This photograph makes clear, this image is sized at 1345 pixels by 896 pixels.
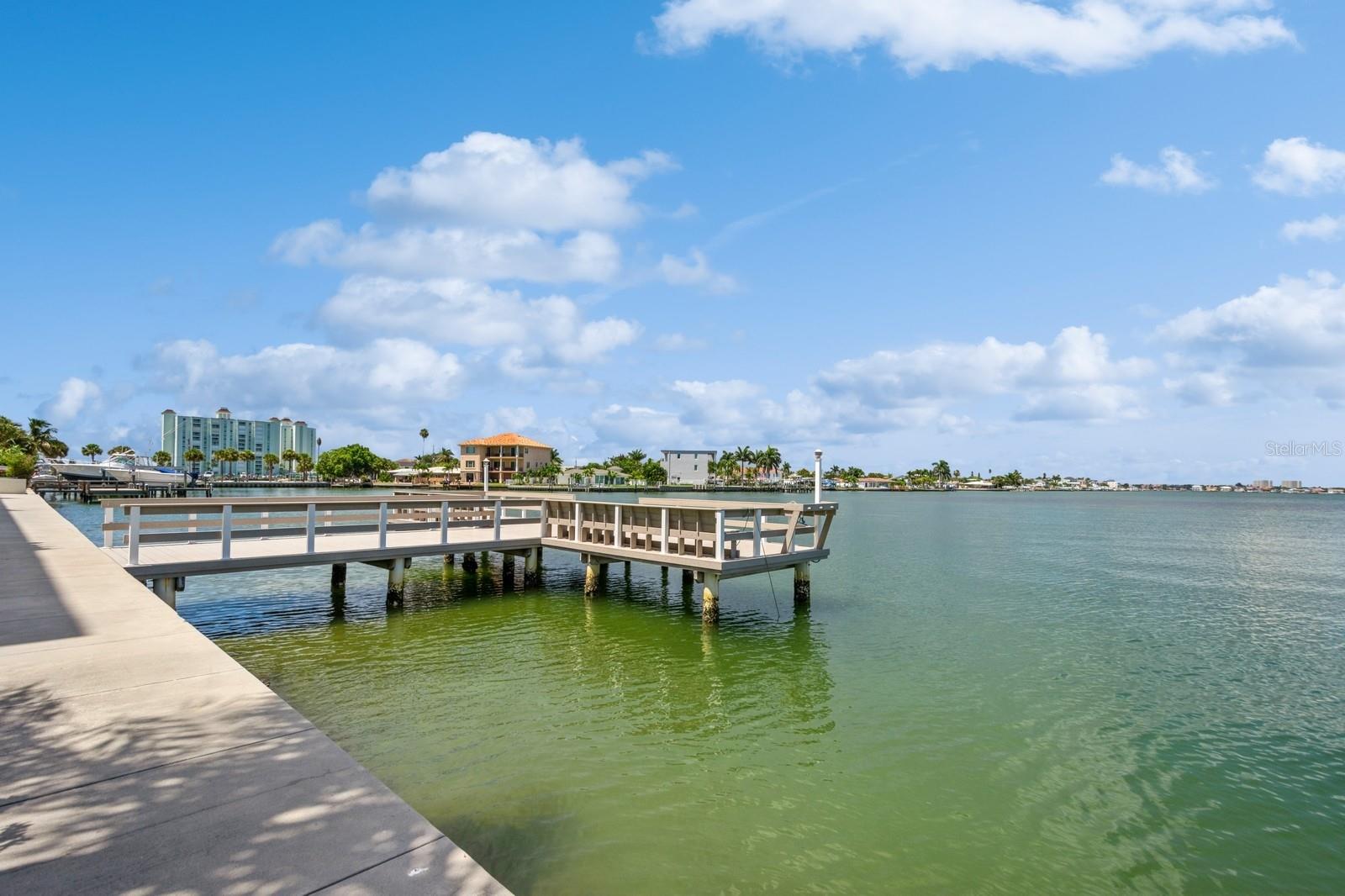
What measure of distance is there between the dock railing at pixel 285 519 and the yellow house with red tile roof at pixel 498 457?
435 ft

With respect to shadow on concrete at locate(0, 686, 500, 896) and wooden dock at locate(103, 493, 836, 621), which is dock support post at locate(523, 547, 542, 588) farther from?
shadow on concrete at locate(0, 686, 500, 896)

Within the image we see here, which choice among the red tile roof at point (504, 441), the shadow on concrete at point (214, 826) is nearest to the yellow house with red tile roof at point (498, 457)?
the red tile roof at point (504, 441)

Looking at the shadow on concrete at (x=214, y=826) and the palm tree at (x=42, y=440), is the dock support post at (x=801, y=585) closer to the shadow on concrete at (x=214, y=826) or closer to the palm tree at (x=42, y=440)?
the shadow on concrete at (x=214, y=826)

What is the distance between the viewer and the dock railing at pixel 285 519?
13852mm

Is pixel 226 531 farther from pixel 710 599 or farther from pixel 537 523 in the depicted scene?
pixel 710 599

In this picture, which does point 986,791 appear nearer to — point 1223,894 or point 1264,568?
point 1223,894

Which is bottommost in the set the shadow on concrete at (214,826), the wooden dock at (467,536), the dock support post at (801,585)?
the dock support post at (801,585)

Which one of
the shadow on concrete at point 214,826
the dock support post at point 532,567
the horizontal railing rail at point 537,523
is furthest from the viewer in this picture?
the dock support post at point 532,567

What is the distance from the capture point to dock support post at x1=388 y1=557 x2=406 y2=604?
56.3 feet

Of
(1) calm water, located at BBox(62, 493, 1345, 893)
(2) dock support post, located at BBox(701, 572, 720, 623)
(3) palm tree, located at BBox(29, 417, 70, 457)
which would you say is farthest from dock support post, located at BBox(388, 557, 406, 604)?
(3) palm tree, located at BBox(29, 417, 70, 457)

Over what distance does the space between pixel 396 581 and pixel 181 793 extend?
13517 millimetres

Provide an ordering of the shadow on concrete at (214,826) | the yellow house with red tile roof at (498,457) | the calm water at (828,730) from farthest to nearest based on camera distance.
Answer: the yellow house with red tile roof at (498,457)
the calm water at (828,730)
the shadow on concrete at (214,826)

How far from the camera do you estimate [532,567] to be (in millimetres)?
20391

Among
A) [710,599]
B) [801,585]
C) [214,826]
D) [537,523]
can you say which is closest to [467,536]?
[537,523]
